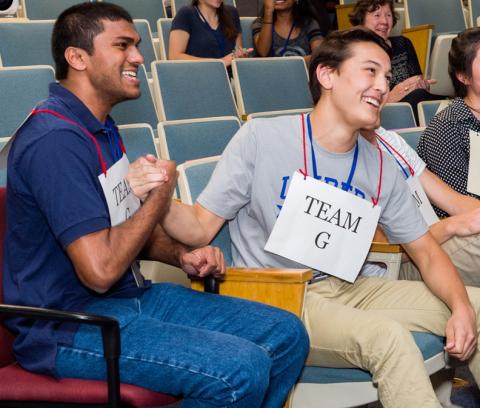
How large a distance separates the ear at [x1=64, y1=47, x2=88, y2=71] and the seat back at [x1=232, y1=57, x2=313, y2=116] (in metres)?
1.83

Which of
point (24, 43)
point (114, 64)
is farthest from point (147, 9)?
point (114, 64)

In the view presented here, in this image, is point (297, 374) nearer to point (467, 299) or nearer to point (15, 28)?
point (467, 299)

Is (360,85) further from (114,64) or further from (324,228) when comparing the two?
(114,64)

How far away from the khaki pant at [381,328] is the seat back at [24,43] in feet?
7.36

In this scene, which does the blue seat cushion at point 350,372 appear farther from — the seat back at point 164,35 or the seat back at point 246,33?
the seat back at point 246,33

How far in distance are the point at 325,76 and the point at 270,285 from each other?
2.14 ft

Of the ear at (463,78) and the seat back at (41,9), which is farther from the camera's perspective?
the seat back at (41,9)

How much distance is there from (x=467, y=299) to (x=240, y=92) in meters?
1.88

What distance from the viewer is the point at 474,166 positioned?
2.89 m

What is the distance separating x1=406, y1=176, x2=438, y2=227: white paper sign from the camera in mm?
2596

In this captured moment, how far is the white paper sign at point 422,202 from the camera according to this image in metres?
2.60

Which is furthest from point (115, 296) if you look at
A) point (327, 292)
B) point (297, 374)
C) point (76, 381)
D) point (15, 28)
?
point (15, 28)

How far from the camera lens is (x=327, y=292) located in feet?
7.26

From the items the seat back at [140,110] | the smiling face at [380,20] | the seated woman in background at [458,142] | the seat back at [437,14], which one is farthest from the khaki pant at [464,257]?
the seat back at [437,14]
